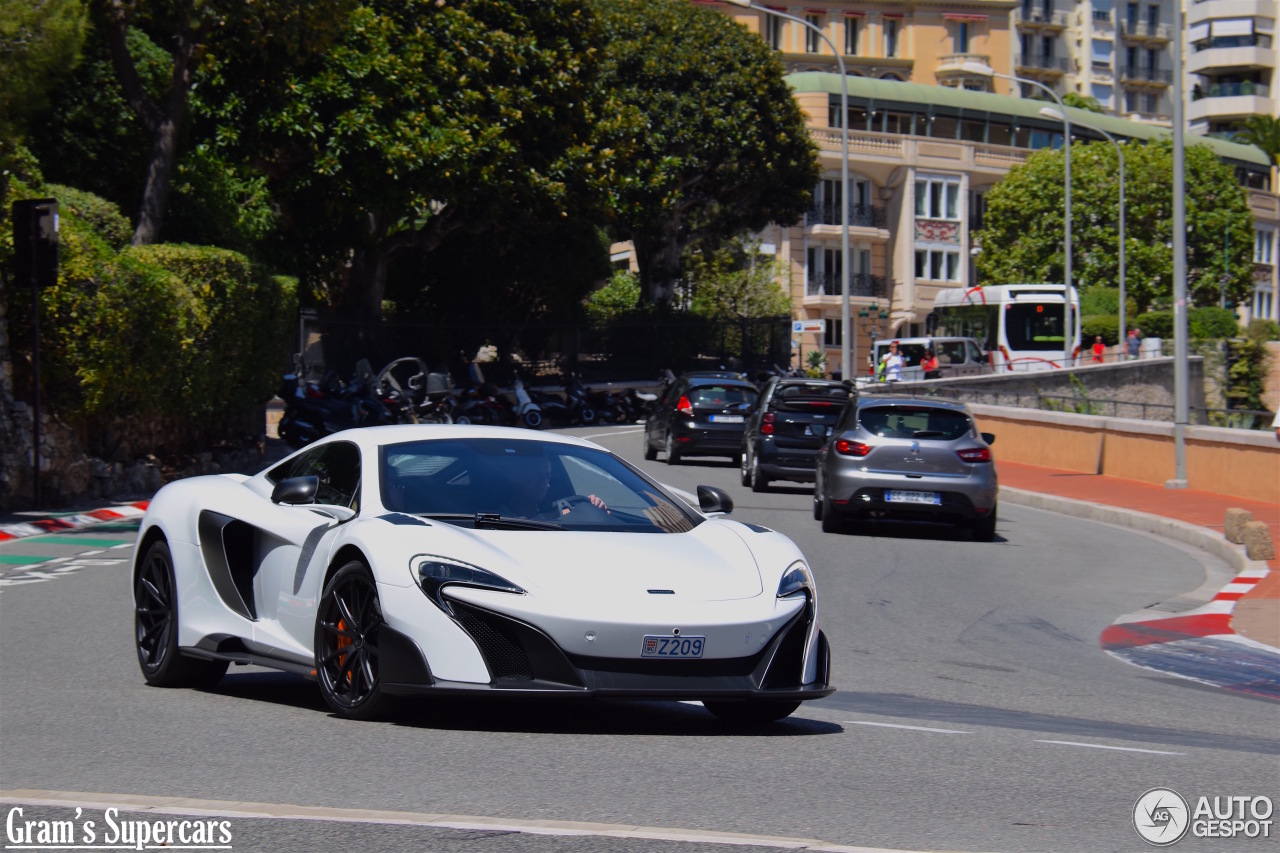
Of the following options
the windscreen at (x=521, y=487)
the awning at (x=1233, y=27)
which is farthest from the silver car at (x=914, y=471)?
the awning at (x=1233, y=27)

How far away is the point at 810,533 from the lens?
18.8 meters

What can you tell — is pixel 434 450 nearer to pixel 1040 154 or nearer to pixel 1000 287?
pixel 1000 287

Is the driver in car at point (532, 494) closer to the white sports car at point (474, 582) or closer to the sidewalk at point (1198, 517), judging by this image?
the white sports car at point (474, 582)

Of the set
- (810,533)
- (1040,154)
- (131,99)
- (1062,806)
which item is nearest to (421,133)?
(131,99)

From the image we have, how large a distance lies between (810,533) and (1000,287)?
145 ft

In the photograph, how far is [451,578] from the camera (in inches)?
258

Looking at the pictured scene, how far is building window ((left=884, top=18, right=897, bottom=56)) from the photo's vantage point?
9731cm

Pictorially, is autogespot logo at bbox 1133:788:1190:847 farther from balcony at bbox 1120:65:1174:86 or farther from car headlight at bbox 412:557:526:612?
balcony at bbox 1120:65:1174:86

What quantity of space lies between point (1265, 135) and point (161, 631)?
353ft

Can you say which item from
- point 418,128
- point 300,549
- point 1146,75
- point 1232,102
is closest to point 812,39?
point 1146,75

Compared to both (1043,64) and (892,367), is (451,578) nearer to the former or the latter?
(892,367)

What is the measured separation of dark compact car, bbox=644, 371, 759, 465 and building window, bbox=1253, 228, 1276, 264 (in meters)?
83.7

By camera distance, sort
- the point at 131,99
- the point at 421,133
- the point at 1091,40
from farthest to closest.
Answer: the point at 1091,40 < the point at 421,133 < the point at 131,99

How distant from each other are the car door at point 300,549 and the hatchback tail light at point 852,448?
37.4 feet
